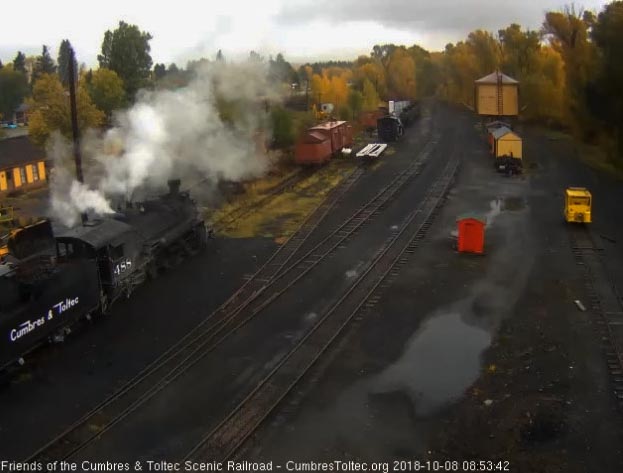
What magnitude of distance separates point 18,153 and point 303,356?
34489mm

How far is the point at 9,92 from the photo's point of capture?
9450cm

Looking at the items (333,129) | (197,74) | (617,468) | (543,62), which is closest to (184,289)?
(617,468)

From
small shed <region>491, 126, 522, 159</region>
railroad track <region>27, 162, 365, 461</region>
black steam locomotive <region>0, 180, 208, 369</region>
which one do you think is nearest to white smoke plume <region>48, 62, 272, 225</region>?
black steam locomotive <region>0, 180, 208, 369</region>

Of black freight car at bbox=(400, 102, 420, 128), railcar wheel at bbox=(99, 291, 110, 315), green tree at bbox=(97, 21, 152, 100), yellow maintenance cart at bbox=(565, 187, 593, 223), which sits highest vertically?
green tree at bbox=(97, 21, 152, 100)

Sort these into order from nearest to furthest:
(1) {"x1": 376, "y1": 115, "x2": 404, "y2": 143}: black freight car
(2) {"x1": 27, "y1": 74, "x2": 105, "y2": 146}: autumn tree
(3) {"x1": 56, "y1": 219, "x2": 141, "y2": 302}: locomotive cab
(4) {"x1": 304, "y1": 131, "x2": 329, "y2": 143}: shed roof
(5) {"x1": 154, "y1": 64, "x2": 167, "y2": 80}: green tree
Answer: (3) {"x1": 56, "y1": 219, "x2": 141, "y2": 302}: locomotive cab → (2) {"x1": 27, "y1": 74, "x2": 105, "y2": 146}: autumn tree → (4) {"x1": 304, "y1": 131, "x2": 329, "y2": 143}: shed roof → (1) {"x1": 376, "y1": 115, "x2": 404, "y2": 143}: black freight car → (5) {"x1": 154, "y1": 64, "x2": 167, "y2": 80}: green tree

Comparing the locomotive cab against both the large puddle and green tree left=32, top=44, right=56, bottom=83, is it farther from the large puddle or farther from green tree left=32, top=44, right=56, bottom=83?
green tree left=32, top=44, right=56, bottom=83

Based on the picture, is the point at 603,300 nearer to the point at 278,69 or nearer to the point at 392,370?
the point at 392,370

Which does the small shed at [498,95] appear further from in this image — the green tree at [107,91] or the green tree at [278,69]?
the green tree at [107,91]

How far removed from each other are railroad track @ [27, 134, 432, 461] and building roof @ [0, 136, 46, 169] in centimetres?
2282

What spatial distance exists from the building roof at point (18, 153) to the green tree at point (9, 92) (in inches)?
2203

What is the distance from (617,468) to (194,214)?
660 inches

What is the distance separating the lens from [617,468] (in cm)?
1038

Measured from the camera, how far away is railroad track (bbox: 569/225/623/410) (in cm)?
1414

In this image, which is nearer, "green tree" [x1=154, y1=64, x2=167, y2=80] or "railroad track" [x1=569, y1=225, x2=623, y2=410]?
"railroad track" [x1=569, y1=225, x2=623, y2=410]
